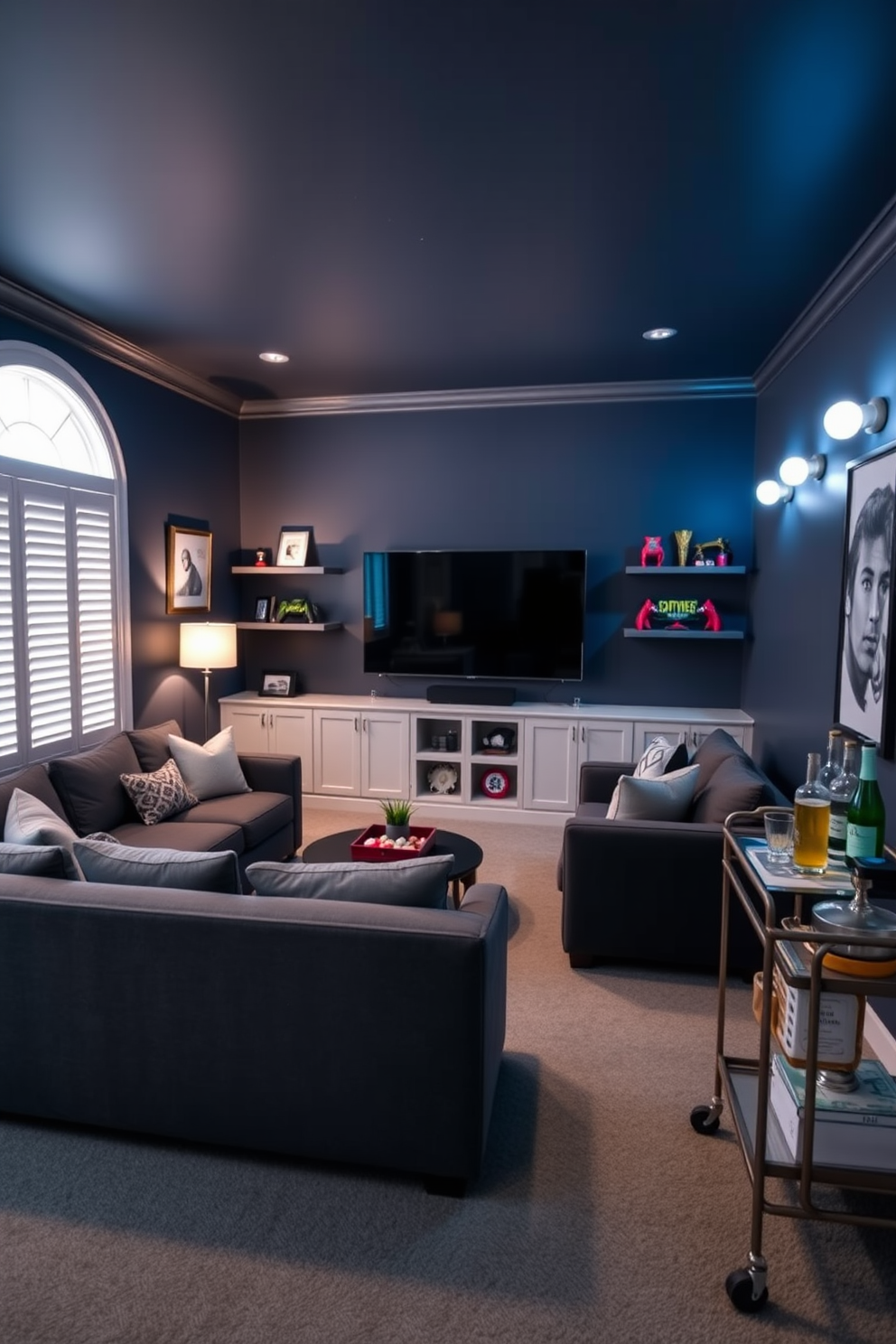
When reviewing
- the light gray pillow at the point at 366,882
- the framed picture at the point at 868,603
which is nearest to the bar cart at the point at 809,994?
the light gray pillow at the point at 366,882

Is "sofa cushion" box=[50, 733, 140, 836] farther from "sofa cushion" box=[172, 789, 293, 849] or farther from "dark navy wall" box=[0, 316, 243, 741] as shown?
"dark navy wall" box=[0, 316, 243, 741]

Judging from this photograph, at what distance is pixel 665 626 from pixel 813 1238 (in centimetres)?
377

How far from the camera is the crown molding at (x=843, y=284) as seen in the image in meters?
2.89

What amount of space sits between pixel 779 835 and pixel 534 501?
3923 mm

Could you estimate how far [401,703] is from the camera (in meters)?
5.51

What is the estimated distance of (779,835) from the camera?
1.96 m

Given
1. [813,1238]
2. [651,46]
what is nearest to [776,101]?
[651,46]

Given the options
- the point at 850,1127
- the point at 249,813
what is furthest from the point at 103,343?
the point at 850,1127

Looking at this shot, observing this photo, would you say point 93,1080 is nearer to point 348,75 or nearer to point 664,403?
point 348,75

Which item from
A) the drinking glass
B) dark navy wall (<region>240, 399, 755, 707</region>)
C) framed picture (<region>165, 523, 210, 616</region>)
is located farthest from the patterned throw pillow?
the drinking glass

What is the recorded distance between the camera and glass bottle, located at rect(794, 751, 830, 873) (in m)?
1.80

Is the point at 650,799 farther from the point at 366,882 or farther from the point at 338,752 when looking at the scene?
the point at 338,752

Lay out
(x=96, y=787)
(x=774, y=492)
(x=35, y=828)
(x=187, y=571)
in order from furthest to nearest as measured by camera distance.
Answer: (x=187, y=571), (x=774, y=492), (x=96, y=787), (x=35, y=828)

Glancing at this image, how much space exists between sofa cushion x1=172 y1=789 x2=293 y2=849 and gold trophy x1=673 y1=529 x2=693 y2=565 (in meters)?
2.87
